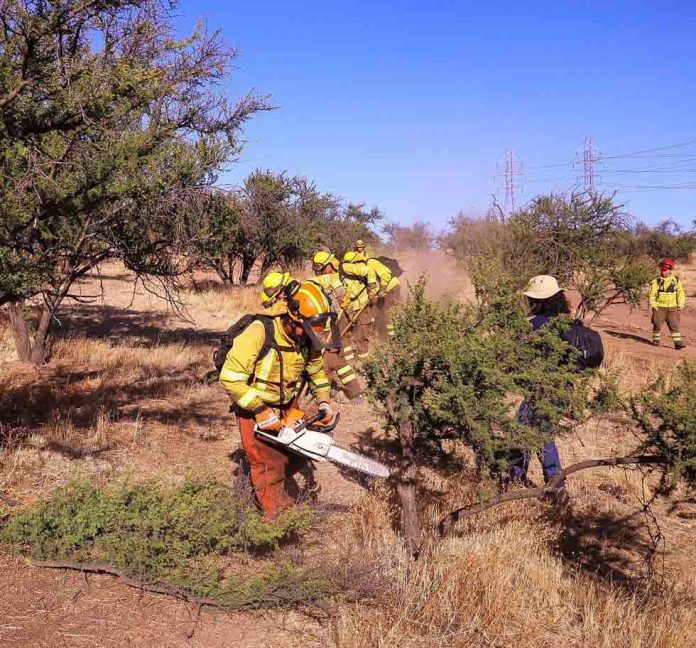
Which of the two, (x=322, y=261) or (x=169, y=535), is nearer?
(x=169, y=535)

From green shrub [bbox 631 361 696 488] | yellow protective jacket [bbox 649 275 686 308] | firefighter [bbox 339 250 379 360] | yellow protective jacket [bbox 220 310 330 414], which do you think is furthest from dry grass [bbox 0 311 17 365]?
yellow protective jacket [bbox 649 275 686 308]

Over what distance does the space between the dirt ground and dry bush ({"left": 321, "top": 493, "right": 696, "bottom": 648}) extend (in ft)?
1.28

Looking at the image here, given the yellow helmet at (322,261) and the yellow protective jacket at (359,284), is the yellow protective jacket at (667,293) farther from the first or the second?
the yellow helmet at (322,261)

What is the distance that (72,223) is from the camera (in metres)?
7.14

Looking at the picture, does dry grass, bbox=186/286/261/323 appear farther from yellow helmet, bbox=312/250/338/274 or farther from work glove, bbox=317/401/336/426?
work glove, bbox=317/401/336/426

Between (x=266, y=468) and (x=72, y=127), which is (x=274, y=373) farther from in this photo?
(x=72, y=127)

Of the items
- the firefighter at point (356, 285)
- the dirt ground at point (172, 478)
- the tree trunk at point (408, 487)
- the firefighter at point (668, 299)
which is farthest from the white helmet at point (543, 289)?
the firefighter at point (668, 299)

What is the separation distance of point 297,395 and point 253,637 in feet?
6.40

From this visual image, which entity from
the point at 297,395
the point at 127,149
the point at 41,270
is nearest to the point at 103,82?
the point at 127,149

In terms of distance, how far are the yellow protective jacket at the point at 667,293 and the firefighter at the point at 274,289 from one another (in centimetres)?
1086

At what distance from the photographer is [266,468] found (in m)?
5.09

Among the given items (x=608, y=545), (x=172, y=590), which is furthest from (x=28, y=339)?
(x=608, y=545)

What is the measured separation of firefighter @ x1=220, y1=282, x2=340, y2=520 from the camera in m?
4.75

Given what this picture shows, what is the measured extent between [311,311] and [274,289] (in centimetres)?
51
